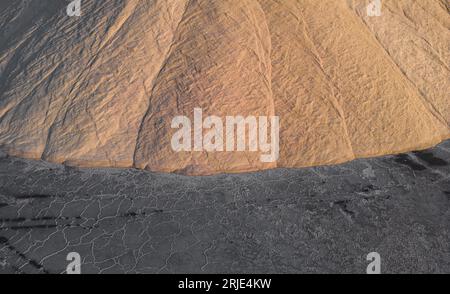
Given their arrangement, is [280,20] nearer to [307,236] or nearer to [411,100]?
[411,100]

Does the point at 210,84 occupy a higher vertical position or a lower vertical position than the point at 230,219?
higher

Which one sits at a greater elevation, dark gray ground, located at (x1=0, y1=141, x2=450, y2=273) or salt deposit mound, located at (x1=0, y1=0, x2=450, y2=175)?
salt deposit mound, located at (x1=0, y1=0, x2=450, y2=175)

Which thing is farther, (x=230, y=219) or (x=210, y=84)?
(x=210, y=84)

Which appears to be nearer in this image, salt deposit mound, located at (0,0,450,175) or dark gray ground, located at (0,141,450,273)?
dark gray ground, located at (0,141,450,273)

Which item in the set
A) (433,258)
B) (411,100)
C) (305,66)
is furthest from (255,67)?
(433,258)
